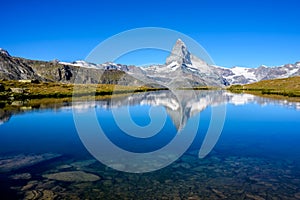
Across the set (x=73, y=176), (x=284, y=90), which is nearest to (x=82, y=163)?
(x=73, y=176)

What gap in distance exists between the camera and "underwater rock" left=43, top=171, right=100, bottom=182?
14916 mm

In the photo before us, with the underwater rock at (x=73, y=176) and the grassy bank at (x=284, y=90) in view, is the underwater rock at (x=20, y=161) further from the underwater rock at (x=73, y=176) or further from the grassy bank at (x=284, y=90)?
the grassy bank at (x=284, y=90)

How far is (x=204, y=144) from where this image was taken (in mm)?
23062

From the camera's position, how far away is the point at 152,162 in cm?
1809

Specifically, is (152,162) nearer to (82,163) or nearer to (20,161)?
(82,163)

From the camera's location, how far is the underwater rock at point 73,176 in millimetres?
14916

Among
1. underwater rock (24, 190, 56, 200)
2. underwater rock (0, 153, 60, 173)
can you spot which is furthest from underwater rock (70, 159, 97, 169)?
underwater rock (24, 190, 56, 200)

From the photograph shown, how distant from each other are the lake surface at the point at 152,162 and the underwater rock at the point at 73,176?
5 cm

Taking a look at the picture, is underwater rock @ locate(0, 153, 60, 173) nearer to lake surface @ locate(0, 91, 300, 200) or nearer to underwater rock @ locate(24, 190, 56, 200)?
lake surface @ locate(0, 91, 300, 200)

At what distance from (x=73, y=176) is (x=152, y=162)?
493 centimetres

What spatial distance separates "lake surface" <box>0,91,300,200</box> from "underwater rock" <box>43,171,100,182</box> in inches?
2.0

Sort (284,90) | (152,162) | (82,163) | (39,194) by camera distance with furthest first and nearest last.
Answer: (284,90) < (152,162) < (82,163) < (39,194)

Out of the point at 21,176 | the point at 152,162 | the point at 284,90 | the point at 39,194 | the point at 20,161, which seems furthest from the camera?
the point at 284,90

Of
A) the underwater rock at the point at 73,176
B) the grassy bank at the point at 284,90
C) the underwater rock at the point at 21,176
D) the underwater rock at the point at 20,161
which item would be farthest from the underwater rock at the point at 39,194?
the grassy bank at the point at 284,90
